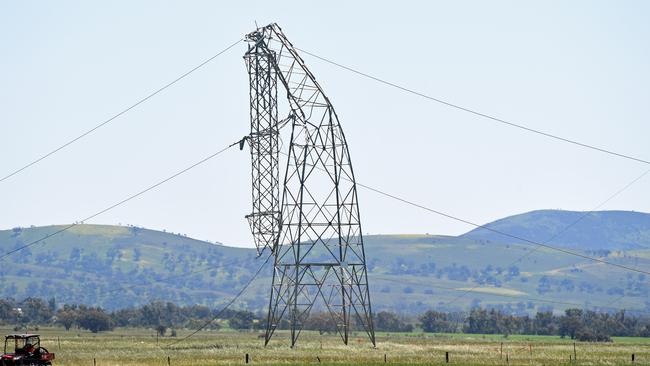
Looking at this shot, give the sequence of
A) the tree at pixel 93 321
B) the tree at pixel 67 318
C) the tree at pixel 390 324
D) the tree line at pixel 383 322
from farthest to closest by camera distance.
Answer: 1. the tree at pixel 390 324
2. the tree line at pixel 383 322
3. the tree at pixel 67 318
4. the tree at pixel 93 321

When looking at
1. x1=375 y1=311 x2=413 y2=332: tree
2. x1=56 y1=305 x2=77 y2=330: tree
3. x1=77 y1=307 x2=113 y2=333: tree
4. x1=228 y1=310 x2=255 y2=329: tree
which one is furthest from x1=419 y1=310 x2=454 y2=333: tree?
x1=56 y1=305 x2=77 y2=330: tree

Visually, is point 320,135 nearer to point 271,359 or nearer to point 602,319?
point 271,359

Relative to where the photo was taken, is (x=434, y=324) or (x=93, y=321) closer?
(x=93, y=321)

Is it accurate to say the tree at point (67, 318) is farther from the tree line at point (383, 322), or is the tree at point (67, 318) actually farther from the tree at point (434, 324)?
the tree at point (434, 324)

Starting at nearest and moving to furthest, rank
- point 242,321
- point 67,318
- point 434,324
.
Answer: point 67,318 < point 242,321 < point 434,324

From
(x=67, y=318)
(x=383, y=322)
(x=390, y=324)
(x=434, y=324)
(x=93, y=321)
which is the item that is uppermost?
(x=67, y=318)

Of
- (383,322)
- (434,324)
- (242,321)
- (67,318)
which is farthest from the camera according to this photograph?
(383,322)

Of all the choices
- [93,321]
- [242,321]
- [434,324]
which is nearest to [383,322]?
[434,324]

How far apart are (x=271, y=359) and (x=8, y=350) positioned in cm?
2401

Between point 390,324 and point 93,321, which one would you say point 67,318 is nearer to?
point 93,321

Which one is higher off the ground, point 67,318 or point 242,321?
point 67,318

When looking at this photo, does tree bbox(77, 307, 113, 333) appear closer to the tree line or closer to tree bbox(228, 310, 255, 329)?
the tree line

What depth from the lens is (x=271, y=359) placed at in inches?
2670

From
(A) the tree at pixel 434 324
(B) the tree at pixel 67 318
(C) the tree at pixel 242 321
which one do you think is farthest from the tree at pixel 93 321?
(A) the tree at pixel 434 324
